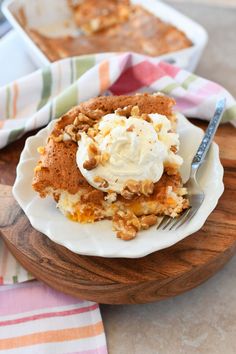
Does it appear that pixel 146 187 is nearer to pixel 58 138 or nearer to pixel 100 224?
pixel 100 224

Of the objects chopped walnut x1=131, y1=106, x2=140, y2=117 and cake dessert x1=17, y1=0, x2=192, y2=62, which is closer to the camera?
chopped walnut x1=131, y1=106, x2=140, y2=117

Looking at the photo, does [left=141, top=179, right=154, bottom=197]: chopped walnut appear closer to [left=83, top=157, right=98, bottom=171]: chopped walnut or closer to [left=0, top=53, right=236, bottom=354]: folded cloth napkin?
[left=83, top=157, right=98, bottom=171]: chopped walnut

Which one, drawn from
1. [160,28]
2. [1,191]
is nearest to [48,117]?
[1,191]

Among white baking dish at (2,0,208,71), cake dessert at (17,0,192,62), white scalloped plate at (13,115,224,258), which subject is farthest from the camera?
cake dessert at (17,0,192,62)

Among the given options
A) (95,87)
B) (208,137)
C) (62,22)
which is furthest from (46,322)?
(62,22)

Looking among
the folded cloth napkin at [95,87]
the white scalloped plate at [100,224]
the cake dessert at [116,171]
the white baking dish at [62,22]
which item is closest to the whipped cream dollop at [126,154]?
the cake dessert at [116,171]

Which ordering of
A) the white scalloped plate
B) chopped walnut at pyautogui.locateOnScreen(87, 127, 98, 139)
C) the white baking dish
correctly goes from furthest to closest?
the white baking dish
chopped walnut at pyautogui.locateOnScreen(87, 127, 98, 139)
the white scalloped plate

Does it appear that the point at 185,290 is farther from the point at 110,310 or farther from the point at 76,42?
the point at 76,42

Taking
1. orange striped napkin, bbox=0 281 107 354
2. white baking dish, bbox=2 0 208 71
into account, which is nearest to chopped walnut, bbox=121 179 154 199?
orange striped napkin, bbox=0 281 107 354
